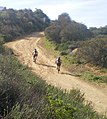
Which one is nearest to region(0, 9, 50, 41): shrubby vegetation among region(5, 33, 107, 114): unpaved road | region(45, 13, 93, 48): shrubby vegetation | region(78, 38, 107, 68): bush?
region(45, 13, 93, 48): shrubby vegetation

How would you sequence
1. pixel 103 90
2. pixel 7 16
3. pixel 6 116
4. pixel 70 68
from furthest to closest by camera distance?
1. pixel 7 16
2. pixel 70 68
3. pixel 103 90
4. pixel 6 116

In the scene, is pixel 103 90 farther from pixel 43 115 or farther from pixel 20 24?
pixel 20 24

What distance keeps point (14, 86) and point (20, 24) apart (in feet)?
185

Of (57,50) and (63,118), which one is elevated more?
(63,118)

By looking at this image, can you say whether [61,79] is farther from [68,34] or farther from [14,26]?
[14,26]

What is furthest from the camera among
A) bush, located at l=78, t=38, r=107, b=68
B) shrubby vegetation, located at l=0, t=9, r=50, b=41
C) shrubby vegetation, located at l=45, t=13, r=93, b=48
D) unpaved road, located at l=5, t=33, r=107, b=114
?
shrubby vegetation, located at l=0, t=9, r=50, b=41

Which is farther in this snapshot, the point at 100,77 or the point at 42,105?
the point at 100,77

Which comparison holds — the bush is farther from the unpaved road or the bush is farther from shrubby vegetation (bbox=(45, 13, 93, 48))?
shrubby vegetation (bbox=(45, 13, 93, 48))

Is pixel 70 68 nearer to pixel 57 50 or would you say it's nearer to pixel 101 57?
pixel 101 57

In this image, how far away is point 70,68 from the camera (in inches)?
1061

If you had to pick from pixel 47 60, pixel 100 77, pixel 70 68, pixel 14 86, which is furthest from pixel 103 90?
pixel 14 86

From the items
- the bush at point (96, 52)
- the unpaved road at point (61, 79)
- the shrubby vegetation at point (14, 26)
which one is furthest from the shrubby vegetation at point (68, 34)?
the bush at point (96, 52)

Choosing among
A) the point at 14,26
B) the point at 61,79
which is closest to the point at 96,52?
the point at 61,79

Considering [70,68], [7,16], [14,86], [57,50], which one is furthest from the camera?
[7,16]
